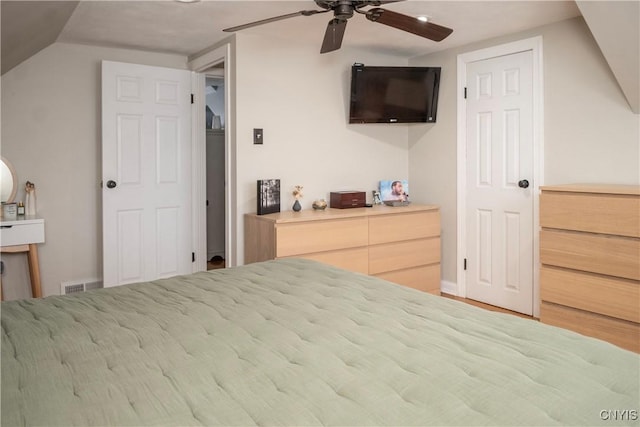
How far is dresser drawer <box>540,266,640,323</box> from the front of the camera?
9.32 feet

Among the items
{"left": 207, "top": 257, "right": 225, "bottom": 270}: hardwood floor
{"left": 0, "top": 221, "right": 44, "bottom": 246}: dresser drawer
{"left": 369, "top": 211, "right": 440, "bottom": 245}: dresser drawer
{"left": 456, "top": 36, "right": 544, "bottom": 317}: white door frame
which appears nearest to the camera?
{"left": 0, "top": 221, "right": 44, "bottom": 246}: dresser drawer

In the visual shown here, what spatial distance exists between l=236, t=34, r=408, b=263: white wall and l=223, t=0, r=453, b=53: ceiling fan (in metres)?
1.14

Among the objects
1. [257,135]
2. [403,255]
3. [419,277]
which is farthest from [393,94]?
[419,277]

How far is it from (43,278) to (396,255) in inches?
116

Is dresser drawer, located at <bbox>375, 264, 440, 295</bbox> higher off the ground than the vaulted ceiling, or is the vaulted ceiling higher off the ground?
the vaulted ceiling

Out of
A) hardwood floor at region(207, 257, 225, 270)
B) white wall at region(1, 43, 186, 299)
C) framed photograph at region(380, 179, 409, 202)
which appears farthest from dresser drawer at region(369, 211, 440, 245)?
white wall at region(1, 43, 186, 299)

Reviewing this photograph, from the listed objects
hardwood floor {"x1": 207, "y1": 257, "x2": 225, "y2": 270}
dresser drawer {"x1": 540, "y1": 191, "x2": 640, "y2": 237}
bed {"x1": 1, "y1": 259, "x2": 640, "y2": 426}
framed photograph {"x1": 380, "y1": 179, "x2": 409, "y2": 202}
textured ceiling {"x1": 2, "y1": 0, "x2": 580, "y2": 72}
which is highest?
textured ceiling {"x1": 2, "y1": 0, "x2": 580, "y2": 72}

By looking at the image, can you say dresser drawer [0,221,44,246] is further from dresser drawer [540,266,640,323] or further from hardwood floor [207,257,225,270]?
dresser drawer [540,266,640,323]

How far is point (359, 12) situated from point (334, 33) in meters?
0.28

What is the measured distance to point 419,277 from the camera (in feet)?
14.5

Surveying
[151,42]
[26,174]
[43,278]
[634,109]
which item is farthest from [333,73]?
[43,278]

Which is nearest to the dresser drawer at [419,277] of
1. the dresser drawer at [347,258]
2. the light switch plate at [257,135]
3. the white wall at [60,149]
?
the dresser drawer at [347,258]

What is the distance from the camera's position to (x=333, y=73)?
4422 millimetres

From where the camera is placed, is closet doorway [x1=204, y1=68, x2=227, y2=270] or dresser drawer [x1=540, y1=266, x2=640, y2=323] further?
closet doorway [x1=204, y1=68, x2=227, y2=270]
